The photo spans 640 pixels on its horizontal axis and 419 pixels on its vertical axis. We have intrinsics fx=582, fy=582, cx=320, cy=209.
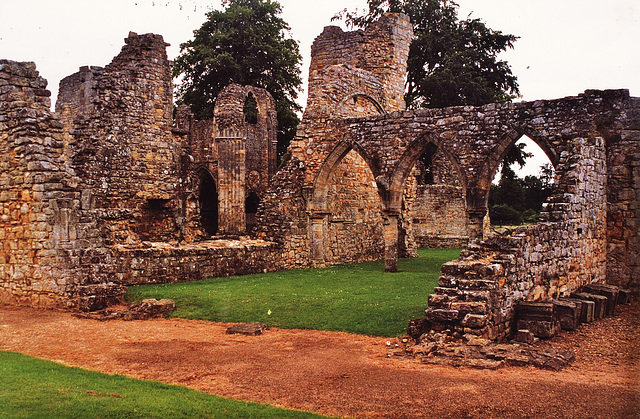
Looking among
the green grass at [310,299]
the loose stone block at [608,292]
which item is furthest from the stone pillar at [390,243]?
the loose stone block at [608,292]

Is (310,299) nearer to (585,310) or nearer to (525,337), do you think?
(525,337)

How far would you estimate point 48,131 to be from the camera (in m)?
10.4

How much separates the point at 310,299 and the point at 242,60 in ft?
82.3

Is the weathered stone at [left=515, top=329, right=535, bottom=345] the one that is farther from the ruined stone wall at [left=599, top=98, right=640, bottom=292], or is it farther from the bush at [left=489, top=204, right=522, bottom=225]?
the bush at [left=489, top=204, right=522, bottom=225]

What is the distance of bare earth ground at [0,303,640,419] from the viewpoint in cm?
502

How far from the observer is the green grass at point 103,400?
4539mm

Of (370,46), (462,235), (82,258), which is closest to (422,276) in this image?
(82,258)

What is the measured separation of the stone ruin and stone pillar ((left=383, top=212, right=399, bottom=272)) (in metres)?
0.04

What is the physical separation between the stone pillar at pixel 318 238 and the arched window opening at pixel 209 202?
14259mm

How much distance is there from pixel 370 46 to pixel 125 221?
11.0 meters

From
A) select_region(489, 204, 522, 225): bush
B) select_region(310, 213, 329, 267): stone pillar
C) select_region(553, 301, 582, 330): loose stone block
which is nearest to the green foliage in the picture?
select_region(489, 204, 522, 225): bush

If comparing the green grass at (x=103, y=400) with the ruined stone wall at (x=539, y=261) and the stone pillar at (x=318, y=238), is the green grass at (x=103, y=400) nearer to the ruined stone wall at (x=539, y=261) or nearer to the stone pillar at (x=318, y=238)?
the ruined stone wall at (x=539, y=261)

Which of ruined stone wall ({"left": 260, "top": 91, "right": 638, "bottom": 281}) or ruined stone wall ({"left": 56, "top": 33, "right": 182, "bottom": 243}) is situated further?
ruined stone wall ({"left": 56, "top": 33, "right": 182, "bottom": 243})

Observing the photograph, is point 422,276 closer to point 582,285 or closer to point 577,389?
point 582,285
